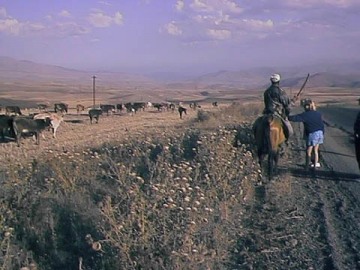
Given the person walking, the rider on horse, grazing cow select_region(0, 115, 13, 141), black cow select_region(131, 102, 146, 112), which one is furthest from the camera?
black cow select_region(131, 102, 146, 112)

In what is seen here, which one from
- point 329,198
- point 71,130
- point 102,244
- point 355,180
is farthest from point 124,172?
point 71,130

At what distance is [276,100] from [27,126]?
18.2 metres

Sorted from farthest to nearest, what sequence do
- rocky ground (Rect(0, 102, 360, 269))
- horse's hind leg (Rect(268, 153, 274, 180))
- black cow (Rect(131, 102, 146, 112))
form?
1. black cow (Rect(131, 102, 146, 112))
2. horse's hind leg (Rect(268, 153, 274, 180))
3. rocky ground (Rect(0, 102, 360, 269))

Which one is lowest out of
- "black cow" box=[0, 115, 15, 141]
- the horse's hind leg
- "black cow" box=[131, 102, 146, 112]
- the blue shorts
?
"black cow" box=[131, 102, 146, 112]

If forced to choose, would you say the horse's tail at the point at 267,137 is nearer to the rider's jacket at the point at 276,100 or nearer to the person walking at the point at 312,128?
the rider's jacket at the point at 276,100

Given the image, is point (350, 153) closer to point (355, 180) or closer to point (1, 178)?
point (355, 180)

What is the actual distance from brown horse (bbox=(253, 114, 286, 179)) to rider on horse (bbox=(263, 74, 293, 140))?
0.17 m

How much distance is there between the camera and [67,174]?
37.7ft

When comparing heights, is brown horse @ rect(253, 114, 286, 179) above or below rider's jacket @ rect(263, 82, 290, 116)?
below

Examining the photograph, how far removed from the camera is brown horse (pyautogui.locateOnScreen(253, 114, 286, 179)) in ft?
45.9

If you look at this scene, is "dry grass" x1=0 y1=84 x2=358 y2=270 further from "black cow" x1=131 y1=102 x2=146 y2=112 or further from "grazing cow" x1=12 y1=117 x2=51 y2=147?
"black cow" x1=131 y1=102 x2=146 y2=112

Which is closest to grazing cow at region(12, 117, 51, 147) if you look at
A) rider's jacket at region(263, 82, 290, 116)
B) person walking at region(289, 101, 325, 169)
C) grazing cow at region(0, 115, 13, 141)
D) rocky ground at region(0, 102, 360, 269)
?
grazing cow at region(0, 115, 13, 141)

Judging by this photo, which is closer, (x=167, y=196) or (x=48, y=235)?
(x=167, y=196)

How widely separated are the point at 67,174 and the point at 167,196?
4042mm
